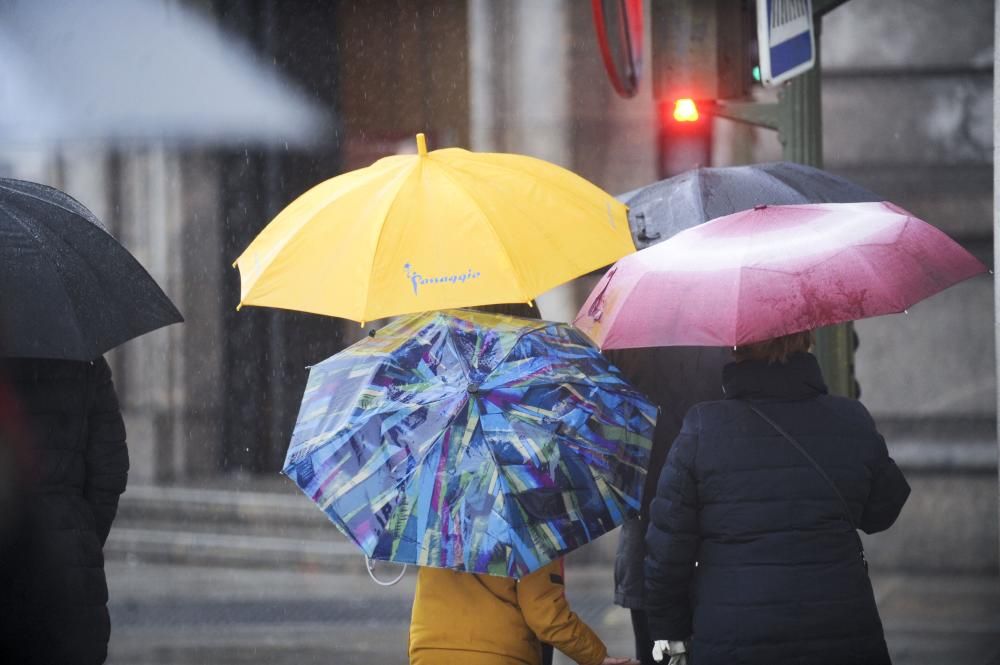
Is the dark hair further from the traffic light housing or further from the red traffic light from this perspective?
the red traffic light

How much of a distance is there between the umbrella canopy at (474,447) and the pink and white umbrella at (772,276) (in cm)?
22

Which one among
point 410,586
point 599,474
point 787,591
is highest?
point 599,474

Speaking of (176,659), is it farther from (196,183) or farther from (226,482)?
(196,183)

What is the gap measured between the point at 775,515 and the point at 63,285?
2160 millimetres

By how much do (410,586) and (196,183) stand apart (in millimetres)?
3692

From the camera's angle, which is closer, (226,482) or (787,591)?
(787,591)

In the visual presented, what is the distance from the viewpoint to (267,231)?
4.63 m

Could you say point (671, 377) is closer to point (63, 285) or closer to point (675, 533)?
point (675, 533)

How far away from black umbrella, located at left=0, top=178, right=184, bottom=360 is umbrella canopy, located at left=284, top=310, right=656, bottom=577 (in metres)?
0.74

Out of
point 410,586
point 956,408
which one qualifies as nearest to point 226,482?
point 410,586

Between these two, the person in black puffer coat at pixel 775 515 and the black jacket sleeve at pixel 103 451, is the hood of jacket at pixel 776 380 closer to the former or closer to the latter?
the person in black puffer coat at pixel 775 515

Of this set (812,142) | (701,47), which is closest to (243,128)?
(701,47)

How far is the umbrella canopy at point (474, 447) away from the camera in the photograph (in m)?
3.51

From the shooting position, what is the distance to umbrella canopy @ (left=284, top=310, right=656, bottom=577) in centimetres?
351
